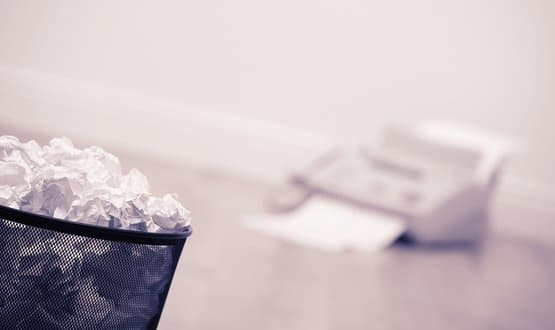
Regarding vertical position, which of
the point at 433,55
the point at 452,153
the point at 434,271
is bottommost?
the point at 434,271

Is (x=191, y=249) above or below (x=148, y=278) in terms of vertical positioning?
below

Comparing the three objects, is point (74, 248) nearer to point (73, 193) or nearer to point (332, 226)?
point (73, 193)

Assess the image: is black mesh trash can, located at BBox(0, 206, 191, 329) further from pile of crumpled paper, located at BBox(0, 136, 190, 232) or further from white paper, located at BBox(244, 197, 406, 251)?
white paper, located at BBox(244, 197, 406, 251)

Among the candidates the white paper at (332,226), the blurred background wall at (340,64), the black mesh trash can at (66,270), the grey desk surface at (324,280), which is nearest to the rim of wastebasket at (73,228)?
the black mesh trash can at (66,270)

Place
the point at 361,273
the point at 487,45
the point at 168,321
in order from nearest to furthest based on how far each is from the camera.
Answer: the point at 168,321 < the point at 361,273 < the point at 487,45

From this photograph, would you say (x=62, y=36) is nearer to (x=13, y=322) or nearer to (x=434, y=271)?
(x=434, y=271)

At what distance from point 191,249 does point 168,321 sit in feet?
1.25

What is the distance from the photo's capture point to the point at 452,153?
208 centimetres

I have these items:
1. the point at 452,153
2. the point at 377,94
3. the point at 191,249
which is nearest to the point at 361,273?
the point at 191,249

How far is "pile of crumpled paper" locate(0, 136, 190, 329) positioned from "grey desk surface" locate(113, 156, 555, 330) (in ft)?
1.83

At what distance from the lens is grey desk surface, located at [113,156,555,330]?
54.3 inches

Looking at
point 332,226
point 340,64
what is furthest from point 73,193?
point 340,64

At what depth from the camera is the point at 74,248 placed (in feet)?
1.98

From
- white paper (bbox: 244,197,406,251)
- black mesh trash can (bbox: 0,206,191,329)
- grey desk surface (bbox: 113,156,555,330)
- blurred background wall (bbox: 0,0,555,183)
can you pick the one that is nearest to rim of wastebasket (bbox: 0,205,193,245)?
black mesh trash can (bbox: 0,206,191,329)
